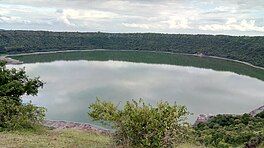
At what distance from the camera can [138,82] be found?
85.9 metres

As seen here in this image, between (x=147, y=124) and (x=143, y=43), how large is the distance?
163 meters

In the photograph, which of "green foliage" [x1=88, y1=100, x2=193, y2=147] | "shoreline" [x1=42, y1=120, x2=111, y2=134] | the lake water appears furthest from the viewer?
the lake water

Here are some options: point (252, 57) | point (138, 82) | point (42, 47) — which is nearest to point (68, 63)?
point (42, 47)

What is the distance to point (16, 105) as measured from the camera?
34.2 meters

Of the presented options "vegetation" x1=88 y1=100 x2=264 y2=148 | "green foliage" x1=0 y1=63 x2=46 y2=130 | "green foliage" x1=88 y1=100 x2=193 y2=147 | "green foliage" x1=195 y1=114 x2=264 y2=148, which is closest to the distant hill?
"green foliage" x1=195 y1=114 x2=264 y2=148

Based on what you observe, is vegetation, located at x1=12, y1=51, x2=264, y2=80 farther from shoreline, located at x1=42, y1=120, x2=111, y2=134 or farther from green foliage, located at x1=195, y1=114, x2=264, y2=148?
shoreline, located at x1=42, y1=120, x2=111, y2=134

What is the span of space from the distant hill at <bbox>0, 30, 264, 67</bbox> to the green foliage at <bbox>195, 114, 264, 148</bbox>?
3329 inches

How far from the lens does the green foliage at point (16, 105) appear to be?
31.0 meters

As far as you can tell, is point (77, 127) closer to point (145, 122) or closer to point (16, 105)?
point (16, 105)

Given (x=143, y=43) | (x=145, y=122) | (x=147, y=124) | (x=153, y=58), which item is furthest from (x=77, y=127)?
(x=143, y=43)

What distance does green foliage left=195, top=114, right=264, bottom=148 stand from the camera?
31.1m

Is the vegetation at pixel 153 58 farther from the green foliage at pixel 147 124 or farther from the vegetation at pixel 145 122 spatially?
the green foliage at pixel 147 124

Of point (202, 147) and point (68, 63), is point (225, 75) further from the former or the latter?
point (202, 147)

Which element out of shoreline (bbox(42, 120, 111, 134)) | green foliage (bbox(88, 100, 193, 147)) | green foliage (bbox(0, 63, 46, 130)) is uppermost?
green foliage (bbox(88, 100, 193, 147))
